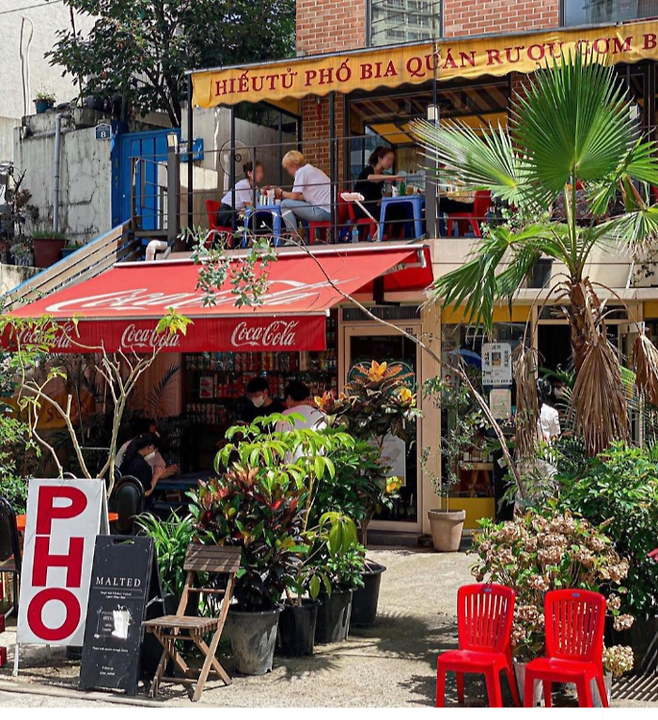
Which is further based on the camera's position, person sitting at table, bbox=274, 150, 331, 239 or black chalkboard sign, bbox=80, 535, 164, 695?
person sitting at table, bbox=274, 150, 331, 239

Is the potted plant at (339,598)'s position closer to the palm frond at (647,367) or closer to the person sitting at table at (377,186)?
the palm frond at (647,367)

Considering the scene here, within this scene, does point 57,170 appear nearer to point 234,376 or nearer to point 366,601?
point 234,376

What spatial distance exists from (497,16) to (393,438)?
6008 millimetres

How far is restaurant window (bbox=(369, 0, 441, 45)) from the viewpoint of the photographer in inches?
583

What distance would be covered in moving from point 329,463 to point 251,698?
1683 millimetres

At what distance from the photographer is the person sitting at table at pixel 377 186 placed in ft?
43.0

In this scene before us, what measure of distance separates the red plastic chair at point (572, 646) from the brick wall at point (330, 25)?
1043 centimetres

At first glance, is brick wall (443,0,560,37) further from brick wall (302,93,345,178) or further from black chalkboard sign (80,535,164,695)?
black chalkboard sign (80,535,164,695)

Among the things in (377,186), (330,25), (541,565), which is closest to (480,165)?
(541,565)

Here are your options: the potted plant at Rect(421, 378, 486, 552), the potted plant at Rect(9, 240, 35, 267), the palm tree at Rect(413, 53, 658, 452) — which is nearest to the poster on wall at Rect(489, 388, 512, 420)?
the potted plant at Rect(421, 378, 486, 552)

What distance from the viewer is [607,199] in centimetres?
767

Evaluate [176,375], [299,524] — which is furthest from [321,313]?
[176,375]

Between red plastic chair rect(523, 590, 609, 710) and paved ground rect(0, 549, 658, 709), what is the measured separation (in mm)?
518

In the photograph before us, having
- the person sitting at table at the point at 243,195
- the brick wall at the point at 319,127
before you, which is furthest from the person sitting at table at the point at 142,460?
the brick wall at the point at 319,127
